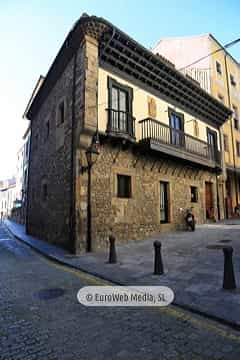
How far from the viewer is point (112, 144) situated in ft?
30.0

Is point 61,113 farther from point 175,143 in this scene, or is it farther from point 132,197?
point 175,143

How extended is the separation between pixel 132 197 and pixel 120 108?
152 inches

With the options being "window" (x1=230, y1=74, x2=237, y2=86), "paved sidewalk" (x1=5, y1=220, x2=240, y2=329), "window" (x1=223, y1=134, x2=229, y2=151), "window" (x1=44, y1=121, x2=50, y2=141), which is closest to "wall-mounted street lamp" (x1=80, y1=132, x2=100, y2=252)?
"paved sidewalk" (x1=5, y1=220, x2=240, y2=329)

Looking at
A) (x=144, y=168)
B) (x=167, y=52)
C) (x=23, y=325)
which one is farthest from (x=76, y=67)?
(x=167, y=52)

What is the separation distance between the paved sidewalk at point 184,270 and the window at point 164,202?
2.69m

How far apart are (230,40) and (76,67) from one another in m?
5.62

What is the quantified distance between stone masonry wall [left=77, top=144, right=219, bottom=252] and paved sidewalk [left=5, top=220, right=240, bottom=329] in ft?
2.99

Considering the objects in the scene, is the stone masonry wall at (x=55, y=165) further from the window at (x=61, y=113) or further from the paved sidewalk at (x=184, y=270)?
the paved sidewalk at (x=184, y=270)

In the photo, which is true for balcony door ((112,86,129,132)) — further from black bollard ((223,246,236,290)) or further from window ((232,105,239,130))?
window ((232,105,239,130))

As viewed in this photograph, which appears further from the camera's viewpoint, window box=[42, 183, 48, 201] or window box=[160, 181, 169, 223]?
window box=[42, 183, 48, 201]

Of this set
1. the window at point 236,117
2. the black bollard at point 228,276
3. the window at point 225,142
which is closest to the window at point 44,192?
the black bollard at point 228,276

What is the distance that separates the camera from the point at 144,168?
10.4 meters

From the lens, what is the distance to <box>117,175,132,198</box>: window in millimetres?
9445

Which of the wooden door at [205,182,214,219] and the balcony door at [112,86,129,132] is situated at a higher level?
the balcony door at [112,86,129,132]
